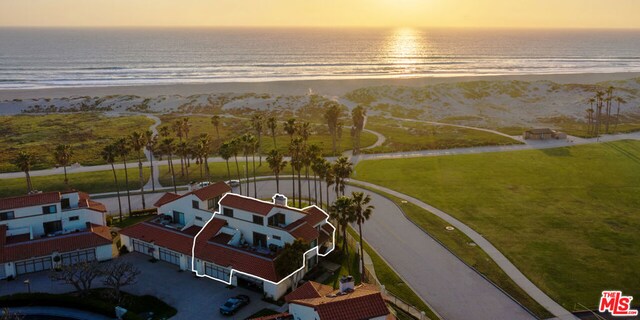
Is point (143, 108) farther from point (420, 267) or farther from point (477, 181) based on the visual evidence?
point (420, 267)

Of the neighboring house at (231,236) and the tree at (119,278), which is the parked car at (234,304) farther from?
the tree at (119,278)

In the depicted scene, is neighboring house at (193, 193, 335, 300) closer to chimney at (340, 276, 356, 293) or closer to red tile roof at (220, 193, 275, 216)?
red tile roof at (220, 193, 275, 216)

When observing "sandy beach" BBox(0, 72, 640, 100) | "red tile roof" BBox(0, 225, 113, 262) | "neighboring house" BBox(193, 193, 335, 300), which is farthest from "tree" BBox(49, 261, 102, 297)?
"sandy beach" BBox(0, 72, 640, 100)

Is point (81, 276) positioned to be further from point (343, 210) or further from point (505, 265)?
point (505, 265)

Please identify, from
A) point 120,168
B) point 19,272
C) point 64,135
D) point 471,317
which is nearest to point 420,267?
point 471,317

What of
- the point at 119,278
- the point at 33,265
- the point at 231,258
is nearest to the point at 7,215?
the point at 33,265

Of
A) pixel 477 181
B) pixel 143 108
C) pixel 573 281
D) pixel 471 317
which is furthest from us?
pixel 143 108
